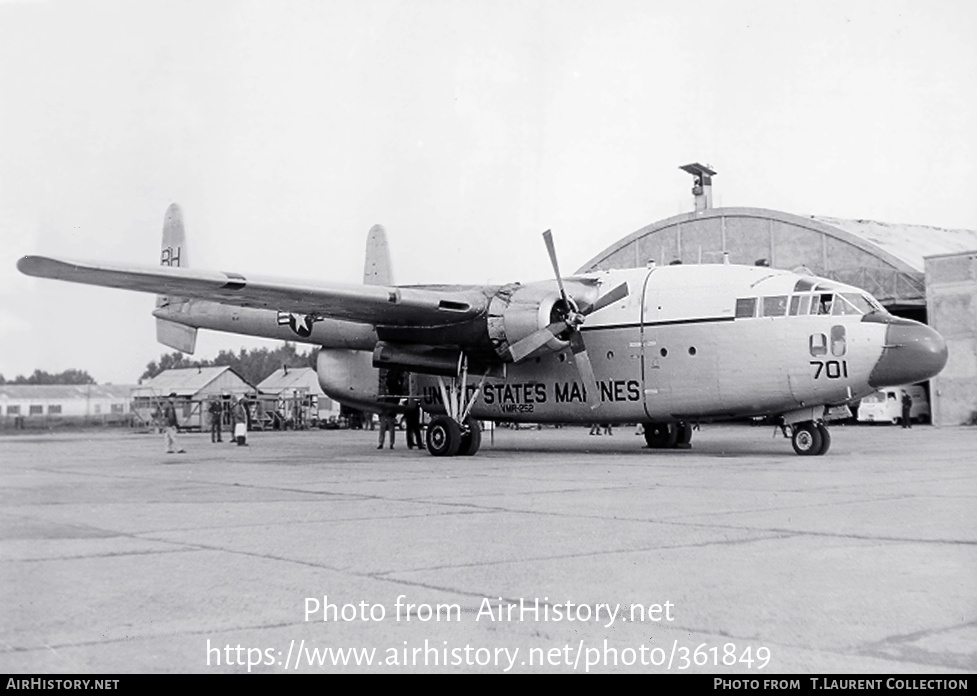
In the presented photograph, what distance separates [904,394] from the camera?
40062 mm

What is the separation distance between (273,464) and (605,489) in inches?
297

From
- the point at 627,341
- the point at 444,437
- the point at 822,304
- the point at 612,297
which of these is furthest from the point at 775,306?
the point at 444,437

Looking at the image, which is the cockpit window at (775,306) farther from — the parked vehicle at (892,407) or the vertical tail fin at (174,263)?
the parked vehicle at (892,407)

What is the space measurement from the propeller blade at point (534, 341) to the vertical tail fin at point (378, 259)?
10032mm

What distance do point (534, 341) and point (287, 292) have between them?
15.5 feet

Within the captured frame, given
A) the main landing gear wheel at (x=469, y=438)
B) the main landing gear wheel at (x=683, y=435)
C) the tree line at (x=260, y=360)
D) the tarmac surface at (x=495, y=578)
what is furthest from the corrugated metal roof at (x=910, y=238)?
the tree line at (x=260, y=360)

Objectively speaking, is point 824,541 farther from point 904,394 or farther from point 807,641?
point 904,394

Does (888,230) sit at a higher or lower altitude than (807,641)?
higher

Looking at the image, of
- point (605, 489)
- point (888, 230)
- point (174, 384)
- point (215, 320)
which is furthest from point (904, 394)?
→ point (174, 384)

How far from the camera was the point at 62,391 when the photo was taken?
50000 mm

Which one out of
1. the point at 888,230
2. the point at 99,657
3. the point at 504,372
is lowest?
the point at 99,657

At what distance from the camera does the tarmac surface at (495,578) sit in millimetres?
4152

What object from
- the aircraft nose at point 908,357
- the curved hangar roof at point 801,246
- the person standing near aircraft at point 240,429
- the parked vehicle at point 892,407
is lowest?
the person standing near aircraft at point 240,429

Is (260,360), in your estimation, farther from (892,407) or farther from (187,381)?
(892,407)
